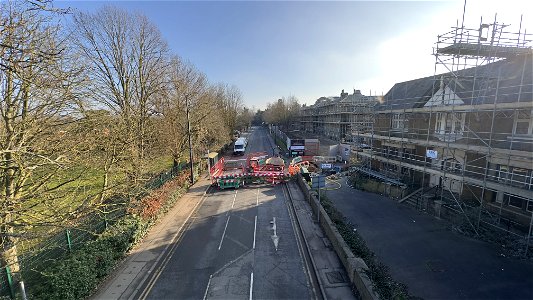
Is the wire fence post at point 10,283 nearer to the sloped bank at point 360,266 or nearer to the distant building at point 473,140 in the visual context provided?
the sloped bank at point 360,266

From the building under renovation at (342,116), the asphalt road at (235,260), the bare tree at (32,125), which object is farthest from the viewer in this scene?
the building under renovation at (342,116)

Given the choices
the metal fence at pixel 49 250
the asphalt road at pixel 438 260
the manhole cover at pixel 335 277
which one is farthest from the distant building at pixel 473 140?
the metal fence at pixel 49 250

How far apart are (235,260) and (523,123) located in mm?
15766

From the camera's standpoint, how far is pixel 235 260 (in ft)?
37.2

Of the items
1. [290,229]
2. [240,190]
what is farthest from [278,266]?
[240,190]

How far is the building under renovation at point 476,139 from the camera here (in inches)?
517

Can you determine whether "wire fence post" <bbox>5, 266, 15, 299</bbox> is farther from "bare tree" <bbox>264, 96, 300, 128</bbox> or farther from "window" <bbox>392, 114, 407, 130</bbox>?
"bare tree" <bbox>264, 96, 300, 128</bbox>

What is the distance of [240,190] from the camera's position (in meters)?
22.3

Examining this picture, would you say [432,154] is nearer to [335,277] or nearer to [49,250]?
[335,277]

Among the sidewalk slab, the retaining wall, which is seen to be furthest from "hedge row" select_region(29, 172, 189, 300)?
the retaining wall

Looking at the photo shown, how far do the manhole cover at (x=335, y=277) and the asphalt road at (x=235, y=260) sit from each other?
87 cm

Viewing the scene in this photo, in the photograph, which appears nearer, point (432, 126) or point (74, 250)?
point (74, 250)

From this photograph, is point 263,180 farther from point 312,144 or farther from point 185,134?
point 312,144

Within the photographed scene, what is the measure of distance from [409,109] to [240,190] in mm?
14705
